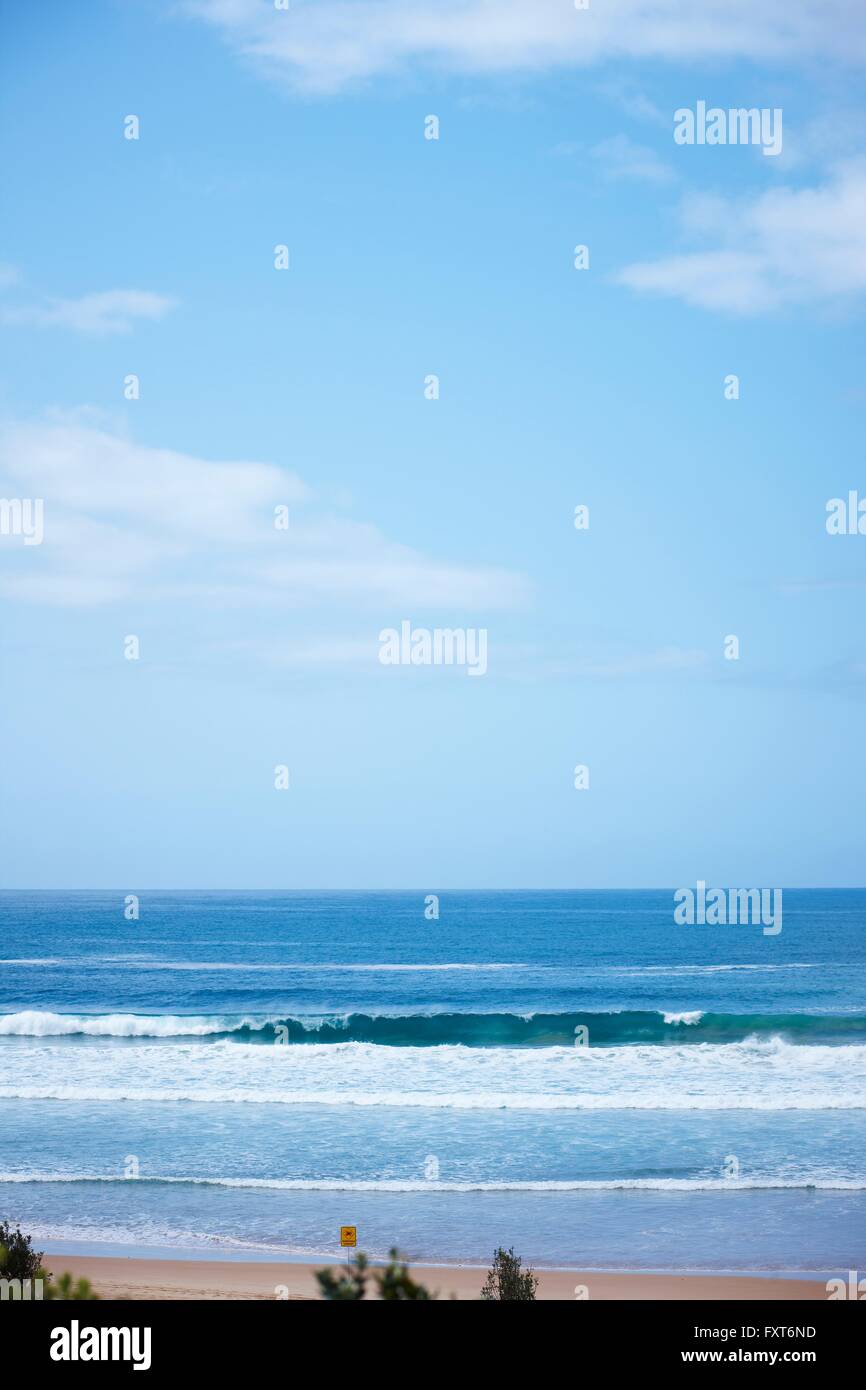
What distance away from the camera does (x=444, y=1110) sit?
20062mm

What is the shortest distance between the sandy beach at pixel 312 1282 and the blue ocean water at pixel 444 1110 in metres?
0.53

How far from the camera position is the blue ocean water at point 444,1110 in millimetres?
13383

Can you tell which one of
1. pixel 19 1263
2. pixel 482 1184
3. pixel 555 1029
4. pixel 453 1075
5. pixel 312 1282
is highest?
pixel 555 1029

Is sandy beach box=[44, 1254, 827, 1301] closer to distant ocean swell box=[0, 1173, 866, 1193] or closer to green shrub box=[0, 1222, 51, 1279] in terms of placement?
green shrub box=[0, 1222, 51, 1279]

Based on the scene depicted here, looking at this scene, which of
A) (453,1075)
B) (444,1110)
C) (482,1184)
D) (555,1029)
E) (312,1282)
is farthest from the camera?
(555,1029)

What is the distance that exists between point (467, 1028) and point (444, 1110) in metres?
11.5

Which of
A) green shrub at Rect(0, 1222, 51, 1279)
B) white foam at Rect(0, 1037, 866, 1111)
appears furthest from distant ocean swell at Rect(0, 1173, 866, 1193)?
green shrub at Rect(0, 1222, 51, 1279)

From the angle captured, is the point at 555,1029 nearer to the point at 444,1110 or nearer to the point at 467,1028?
the point at 467,1028

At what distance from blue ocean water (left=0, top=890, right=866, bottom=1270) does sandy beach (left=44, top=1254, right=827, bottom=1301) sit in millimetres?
526

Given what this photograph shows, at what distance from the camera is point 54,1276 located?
34.6 feet

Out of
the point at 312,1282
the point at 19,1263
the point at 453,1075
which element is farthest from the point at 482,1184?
the point at 453,1075

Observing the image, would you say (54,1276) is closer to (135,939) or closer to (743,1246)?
(743,1246)

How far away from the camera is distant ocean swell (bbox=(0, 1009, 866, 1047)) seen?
29953 millimetres
